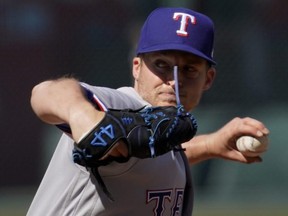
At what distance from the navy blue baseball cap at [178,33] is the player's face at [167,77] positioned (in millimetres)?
23

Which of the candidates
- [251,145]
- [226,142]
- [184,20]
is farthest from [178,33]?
[226,142]

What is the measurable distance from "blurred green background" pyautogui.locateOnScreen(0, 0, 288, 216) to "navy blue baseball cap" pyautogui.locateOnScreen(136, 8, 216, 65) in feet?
9.76

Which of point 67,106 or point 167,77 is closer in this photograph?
point 67,106

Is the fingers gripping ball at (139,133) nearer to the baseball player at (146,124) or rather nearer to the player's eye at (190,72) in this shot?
the baseball player at (146,124)

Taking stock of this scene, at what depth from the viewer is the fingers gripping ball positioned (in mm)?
1510

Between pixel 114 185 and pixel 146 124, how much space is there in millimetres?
422

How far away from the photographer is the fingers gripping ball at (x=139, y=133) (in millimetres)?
1510

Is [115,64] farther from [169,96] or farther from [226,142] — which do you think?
[169,96]

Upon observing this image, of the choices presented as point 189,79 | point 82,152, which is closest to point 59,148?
point 189,79

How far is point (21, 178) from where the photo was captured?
17.1 feet

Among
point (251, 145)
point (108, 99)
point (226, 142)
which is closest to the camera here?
point (108, 99)

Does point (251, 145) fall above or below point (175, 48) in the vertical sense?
below

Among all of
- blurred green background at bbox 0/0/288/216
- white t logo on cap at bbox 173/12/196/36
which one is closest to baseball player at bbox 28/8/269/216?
white t logo on cap at bbox 173/12/196/36

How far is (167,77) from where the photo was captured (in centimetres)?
206
